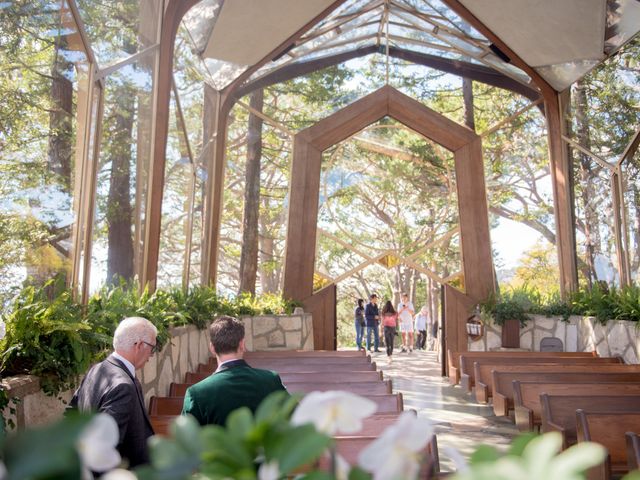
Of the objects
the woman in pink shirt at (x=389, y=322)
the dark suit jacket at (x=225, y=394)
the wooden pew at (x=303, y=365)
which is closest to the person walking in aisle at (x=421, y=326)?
the woman in pink shirt at (x=389, y=322)

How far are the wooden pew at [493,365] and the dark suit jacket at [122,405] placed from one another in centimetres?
440

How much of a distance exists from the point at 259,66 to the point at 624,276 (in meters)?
6.55

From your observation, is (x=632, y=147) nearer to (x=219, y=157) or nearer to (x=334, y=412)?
(x=219, y=157)

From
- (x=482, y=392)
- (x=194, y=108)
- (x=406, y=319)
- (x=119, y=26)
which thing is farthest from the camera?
(x=406, y=319)

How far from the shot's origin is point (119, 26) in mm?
6105

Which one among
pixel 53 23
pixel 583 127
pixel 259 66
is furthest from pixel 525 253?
pixel 53 23

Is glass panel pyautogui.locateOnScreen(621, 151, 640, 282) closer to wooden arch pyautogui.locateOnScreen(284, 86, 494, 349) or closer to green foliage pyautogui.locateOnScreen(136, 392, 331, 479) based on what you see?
wooden arch pyautogui.locateOnScreen(284, 86, 494, 349)

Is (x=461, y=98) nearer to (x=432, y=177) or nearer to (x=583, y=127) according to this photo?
(x=432, y=177)

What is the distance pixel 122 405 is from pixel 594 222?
969 cm

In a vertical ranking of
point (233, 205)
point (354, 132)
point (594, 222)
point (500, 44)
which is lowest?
point (594, 222)

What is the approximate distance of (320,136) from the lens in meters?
12.3

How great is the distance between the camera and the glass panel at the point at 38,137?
364 cm

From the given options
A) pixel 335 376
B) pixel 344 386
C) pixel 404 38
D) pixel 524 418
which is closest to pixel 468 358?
pixel 335 376

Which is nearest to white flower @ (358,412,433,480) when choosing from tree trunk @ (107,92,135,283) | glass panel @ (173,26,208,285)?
tree trunk @ (107,92,135,283)
